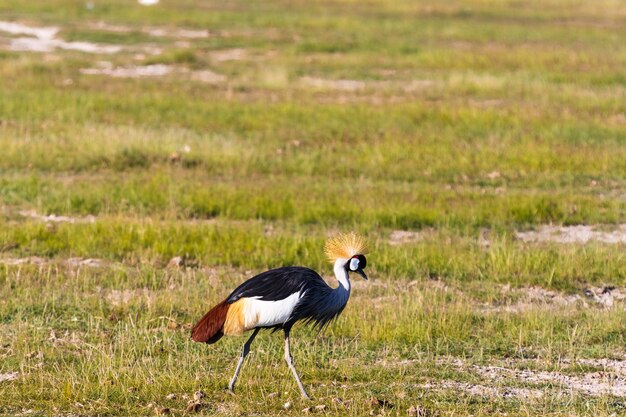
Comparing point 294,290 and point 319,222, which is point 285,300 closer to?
point 294,290

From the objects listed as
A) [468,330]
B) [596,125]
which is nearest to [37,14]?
[596,125]

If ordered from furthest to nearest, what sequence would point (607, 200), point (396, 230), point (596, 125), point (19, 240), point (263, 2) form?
point (263, 2), point (596, 125), point (607, 200), point (396, 230), point (19, 240)

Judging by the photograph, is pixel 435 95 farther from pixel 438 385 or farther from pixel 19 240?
pixel 438 385

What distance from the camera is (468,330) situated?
9.20 meters

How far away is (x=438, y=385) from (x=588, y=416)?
3.78 ft

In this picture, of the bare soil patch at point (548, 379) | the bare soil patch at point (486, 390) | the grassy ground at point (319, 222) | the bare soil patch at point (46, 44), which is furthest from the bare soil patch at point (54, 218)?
the bare soil patch at point (46, 44)

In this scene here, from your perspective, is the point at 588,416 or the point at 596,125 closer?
the point at 588,416

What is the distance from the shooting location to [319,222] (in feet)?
44.5

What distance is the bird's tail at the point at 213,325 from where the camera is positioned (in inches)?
282

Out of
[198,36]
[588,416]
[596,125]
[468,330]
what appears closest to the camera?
[588,416]

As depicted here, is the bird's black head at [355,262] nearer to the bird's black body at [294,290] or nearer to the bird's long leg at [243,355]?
the bird's black body at [294,290]

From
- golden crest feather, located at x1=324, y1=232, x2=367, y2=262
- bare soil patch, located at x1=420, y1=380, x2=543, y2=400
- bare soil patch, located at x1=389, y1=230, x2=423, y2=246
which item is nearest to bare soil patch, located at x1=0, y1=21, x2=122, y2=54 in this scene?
bare soil patch, located at x1=389, y1=230, x2=423, y2=246

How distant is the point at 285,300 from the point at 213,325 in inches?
21.4

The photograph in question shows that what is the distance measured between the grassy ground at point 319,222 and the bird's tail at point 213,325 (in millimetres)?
444
